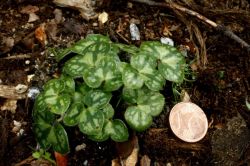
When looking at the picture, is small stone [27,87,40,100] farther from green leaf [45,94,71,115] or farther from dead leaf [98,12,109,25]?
dead leaf [98,12,109,25]

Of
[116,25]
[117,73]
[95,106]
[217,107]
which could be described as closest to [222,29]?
[217,107]

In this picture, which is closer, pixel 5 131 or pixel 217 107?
pixel 5 131

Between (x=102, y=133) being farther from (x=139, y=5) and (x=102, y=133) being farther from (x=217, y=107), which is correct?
(x=139, y=5)

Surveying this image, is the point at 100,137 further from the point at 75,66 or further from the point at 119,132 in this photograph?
the point at 75,66

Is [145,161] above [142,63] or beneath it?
beneath

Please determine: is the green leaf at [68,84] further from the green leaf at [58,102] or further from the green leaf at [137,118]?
the green leaf at [137,118]

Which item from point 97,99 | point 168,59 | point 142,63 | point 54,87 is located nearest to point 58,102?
point 54,87
